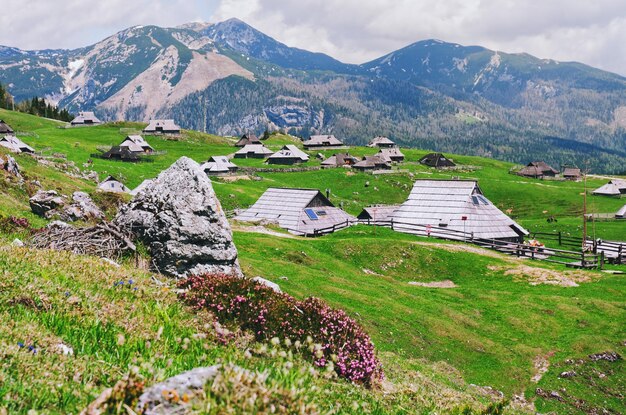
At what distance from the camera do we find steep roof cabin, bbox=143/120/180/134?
181 m

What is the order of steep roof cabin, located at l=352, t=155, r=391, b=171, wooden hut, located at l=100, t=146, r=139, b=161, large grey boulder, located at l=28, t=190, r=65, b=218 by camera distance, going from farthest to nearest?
steep roof cabin, located at l=352, t=155, r=391, b=171
wooden hut, located at l=100, t=146, r=139, b=161
large grey boulder, located at l=28, t=190, r=65, b=218

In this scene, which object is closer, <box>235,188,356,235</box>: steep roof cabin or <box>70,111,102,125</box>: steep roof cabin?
<box>235,188,356,235</box>: steep roof cabin

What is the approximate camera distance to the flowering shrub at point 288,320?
12.2m

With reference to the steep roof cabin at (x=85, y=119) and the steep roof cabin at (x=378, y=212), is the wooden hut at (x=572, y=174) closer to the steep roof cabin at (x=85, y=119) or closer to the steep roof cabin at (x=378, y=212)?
the steep roof cabin at (x=378, y=212)

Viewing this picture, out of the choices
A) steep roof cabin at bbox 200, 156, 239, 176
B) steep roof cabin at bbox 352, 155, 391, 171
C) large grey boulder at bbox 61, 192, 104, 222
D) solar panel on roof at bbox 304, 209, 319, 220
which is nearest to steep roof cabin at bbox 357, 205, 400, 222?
solar panel on roof at bbox 304, 209, 319, 220

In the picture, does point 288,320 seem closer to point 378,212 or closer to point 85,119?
point 378,212

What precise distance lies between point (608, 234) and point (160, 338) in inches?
3836

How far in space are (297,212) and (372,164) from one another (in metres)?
82.3

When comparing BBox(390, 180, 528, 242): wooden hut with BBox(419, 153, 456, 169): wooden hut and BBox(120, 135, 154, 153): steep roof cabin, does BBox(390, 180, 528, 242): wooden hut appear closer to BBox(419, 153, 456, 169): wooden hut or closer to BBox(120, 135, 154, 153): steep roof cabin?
BBox(120, 135, 154, 153): steep roof cabin

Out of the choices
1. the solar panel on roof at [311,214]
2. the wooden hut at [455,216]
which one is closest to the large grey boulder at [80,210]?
the solar panel on roof at [311,214]

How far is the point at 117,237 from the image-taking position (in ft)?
62.5

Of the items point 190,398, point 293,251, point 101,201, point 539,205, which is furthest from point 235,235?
point 539,205

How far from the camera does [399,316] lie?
28156 millimetres

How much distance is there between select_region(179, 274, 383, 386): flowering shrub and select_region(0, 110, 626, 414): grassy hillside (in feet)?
2.77
